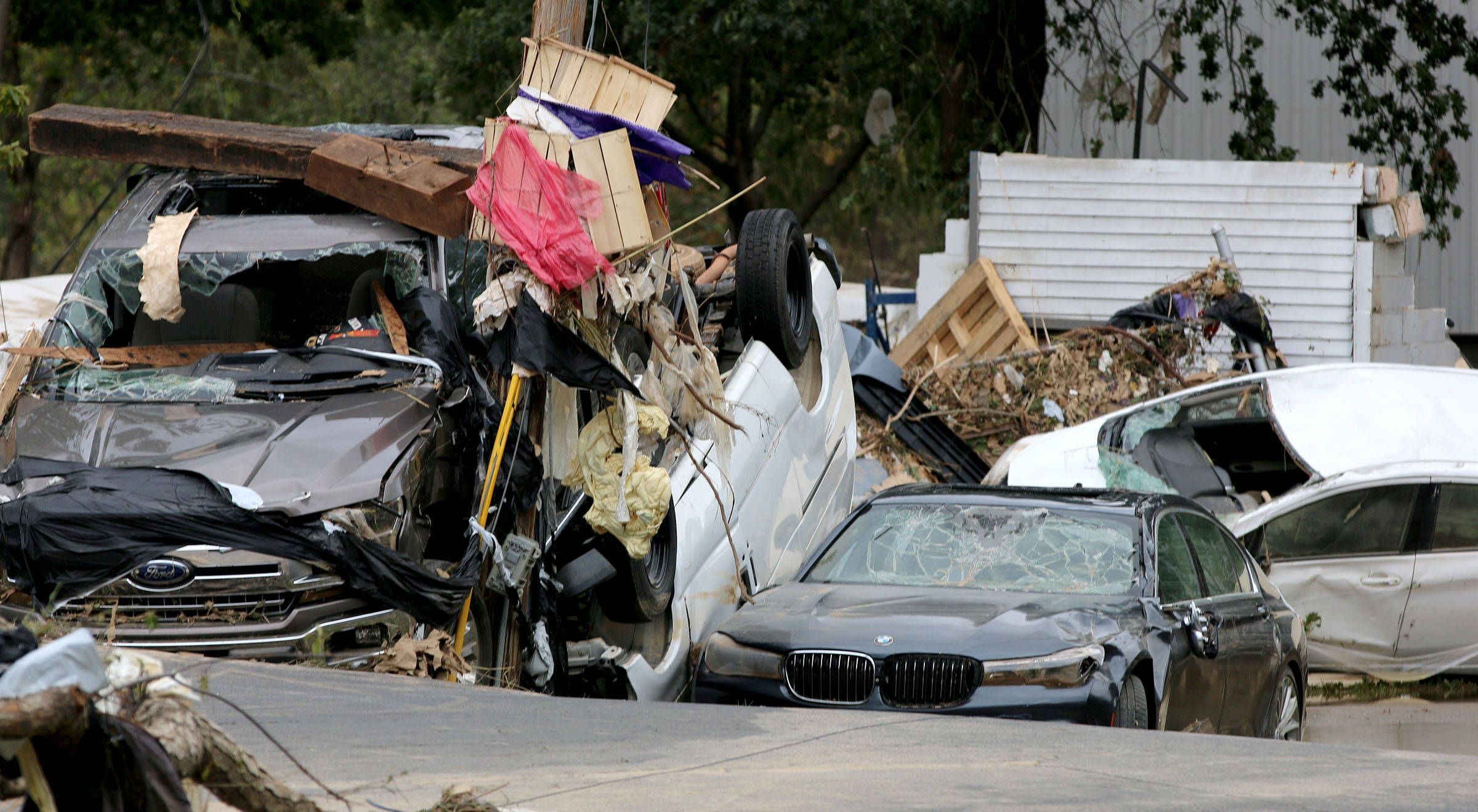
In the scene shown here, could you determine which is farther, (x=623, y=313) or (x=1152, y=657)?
(x=623, y=313)

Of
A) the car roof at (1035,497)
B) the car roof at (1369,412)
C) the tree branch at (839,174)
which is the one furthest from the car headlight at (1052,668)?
the tree branch at (839,174)

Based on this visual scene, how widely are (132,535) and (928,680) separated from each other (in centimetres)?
298

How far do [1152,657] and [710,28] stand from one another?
12.6 meters

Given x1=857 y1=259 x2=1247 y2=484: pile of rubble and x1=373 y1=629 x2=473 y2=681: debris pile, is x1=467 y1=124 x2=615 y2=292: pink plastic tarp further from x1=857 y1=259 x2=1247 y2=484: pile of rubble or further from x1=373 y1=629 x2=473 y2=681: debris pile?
x1=857 y1=259 x2=1247 y2=484: pile of rubble

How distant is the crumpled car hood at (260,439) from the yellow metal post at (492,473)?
0.97 ft

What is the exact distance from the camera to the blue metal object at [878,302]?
1580cm

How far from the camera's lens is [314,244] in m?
6.97

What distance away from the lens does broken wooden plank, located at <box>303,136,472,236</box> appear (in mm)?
6824

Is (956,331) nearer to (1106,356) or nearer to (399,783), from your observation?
(1106,356)

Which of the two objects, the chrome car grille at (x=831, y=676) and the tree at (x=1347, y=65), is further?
the tree at (x=1347, y=65)

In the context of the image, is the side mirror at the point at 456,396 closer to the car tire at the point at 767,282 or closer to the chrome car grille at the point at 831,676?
the chrome car grille at the point at 831,676

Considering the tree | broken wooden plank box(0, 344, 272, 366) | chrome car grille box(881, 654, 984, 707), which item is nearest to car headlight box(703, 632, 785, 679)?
chrome car grille box(881, 654, 984, 707)

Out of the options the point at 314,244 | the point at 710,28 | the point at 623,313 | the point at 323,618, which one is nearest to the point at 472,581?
the point at 323,618

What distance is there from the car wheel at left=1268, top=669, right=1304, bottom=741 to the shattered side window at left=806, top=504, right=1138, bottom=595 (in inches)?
50.3
